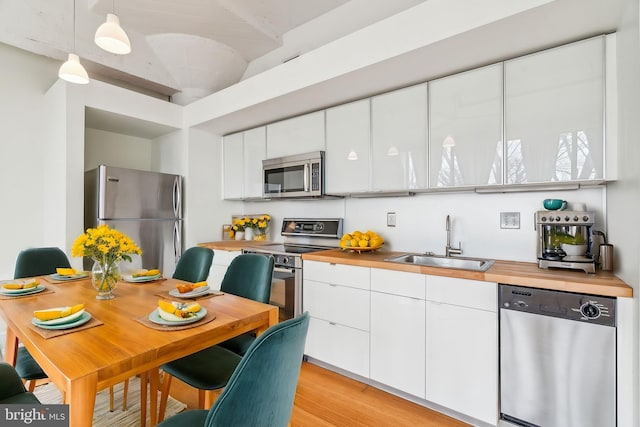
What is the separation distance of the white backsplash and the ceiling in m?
1.63

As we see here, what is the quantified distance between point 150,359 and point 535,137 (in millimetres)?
2223

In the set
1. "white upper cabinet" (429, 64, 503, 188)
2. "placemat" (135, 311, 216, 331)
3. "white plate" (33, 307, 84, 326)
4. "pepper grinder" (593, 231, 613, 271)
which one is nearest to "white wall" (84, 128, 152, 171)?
"white plate" (33, 307, 84, 326)

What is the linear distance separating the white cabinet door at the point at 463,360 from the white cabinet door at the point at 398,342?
0.19 feet

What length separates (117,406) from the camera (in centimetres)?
192

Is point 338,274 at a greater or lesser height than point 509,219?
lesser

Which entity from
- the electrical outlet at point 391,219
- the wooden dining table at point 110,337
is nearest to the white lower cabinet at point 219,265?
the wooden dining table at point 110,337

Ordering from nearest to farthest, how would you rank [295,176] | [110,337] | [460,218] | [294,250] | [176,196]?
[110,337], [460,218], [294,250], [295,176], [176,196]

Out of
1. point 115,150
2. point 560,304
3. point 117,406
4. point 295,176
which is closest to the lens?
point 560,304

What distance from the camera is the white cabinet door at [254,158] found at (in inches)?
134

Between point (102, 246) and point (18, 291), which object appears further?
point (18, 291)

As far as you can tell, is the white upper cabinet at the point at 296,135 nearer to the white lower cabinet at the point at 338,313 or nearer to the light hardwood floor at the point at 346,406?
the white lower cabinet at the point at 338,313

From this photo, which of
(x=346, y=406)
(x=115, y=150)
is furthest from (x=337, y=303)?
(x=115, y=150)

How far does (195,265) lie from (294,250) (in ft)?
2.97

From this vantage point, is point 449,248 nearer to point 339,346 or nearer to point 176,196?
point 339,346
